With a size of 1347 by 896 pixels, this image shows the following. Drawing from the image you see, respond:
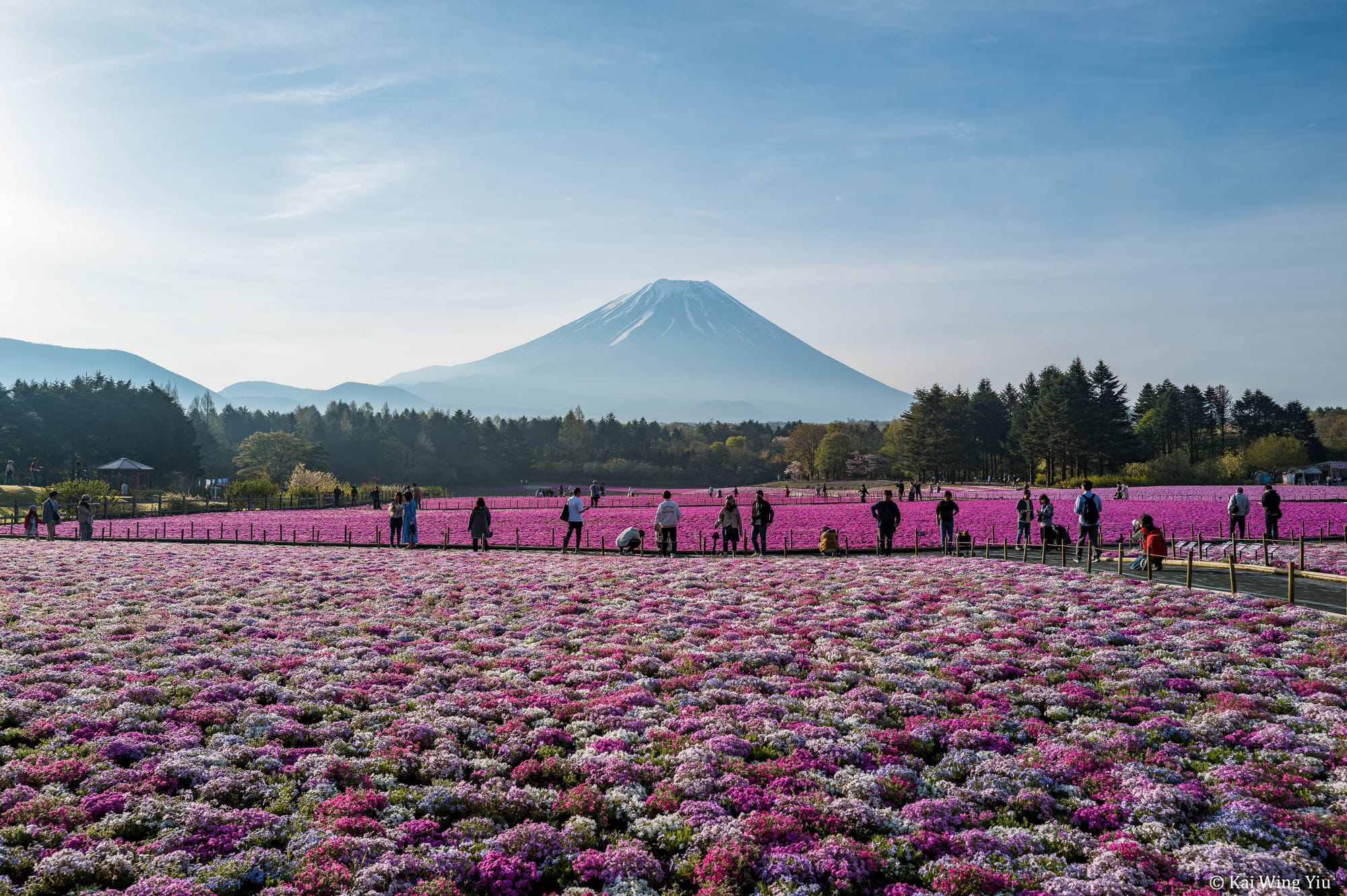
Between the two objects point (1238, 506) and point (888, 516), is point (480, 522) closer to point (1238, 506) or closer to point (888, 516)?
point (888, 516)

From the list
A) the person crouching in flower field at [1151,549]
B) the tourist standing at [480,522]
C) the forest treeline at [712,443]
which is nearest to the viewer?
the person crouching in flower field at [1151,549]

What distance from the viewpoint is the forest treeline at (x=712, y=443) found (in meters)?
108

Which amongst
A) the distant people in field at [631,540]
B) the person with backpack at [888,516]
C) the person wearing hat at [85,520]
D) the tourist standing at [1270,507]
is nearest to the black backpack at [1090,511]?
the person with backpack at [888,516]

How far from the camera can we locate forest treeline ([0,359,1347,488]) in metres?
108

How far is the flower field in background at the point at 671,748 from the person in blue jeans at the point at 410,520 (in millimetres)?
14133

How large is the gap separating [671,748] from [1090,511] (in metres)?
Result: 21.5

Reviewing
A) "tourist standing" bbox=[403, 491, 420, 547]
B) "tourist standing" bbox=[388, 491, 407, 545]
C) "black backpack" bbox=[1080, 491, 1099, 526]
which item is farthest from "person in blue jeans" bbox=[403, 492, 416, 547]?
"black backpack" bbox=[1080, 491, 1099, 526]

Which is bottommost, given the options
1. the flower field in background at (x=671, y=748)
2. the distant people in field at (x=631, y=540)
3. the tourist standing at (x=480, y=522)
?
the flower field in background at (x=671, y=748)

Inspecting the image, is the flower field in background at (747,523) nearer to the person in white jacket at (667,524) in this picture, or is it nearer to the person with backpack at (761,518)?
the person in white jacket at (667,524)

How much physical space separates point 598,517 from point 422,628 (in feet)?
112

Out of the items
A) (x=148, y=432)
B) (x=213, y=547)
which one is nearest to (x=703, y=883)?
(x=213, y=547)

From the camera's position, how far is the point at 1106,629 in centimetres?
1689

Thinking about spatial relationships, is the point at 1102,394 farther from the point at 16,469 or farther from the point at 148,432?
the point at 16,469

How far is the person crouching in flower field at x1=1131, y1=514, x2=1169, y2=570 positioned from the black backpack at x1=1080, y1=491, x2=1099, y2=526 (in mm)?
1647
